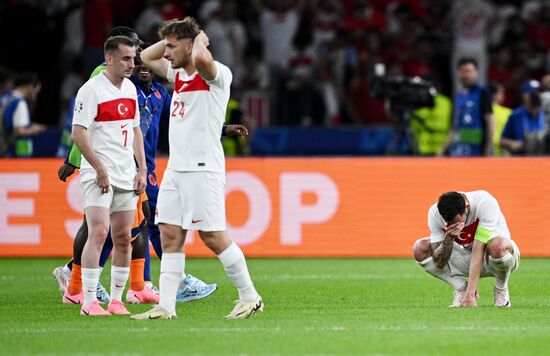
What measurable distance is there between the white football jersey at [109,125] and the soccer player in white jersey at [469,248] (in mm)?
2555

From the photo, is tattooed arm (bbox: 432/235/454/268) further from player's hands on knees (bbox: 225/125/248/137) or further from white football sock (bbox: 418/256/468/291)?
player's hands on knees (bbox: 225/125/248/137)

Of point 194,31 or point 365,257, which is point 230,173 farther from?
point 194,31

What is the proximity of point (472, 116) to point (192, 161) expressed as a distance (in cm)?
843

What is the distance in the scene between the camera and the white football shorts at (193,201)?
9.43m

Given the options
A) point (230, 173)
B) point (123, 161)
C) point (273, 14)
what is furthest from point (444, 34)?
point (123, 161)

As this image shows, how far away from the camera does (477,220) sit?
1077 cm

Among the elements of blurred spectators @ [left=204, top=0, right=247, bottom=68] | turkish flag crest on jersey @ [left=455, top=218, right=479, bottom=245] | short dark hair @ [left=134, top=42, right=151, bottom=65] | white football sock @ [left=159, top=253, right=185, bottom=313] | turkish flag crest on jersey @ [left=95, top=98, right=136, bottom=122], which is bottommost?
white football sock @ [left=159, top=253, right=185, bottom=313]

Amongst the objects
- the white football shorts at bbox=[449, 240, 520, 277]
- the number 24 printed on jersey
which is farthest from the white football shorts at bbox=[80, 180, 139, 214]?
the white football shorts at bbox=[449, 240, 520, 277]

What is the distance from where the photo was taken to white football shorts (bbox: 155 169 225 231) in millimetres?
9430

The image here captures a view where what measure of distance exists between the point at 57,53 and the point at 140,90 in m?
11.3

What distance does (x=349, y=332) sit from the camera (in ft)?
29.4

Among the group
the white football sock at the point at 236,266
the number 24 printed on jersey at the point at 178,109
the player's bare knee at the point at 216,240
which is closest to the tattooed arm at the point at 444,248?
the white football sock at the point at 236,266

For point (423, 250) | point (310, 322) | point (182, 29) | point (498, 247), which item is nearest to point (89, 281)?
point (310, 322)

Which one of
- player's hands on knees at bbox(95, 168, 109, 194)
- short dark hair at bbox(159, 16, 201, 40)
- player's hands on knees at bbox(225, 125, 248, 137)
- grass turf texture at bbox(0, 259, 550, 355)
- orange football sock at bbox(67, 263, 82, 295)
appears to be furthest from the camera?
orange football sock at bbox(67, 263, 82, 295)
